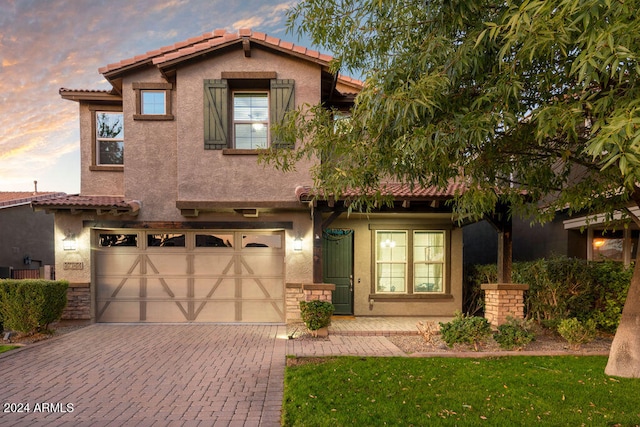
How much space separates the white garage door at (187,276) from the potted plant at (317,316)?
5.80 ft

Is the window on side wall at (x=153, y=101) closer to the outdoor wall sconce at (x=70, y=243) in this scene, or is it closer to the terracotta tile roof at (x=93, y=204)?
the terracotta tile roof at (x=93, y=204)

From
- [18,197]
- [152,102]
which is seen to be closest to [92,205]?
[152,102]

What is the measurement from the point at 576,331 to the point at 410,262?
427 centimetres

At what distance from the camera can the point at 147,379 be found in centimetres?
522

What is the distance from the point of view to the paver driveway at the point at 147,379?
13.4ft

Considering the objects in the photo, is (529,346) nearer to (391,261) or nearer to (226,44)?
(391,261)

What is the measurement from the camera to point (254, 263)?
927 cm

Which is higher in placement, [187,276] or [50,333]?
[187,276]

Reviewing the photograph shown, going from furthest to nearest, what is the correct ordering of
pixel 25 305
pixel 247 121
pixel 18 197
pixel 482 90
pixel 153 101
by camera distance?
pixel 18 197 < pixel 153 101 < pixel 247 121 < pixel 25 305 < pixel 482 90

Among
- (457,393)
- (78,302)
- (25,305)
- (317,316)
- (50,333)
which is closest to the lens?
(457,393)

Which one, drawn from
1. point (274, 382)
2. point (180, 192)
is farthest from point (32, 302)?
point (274, 382)

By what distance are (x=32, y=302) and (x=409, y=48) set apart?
878cm

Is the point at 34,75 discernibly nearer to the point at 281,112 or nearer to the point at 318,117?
the point at 281,112

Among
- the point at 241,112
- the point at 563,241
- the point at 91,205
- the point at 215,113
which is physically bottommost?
the point at 563,241
